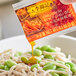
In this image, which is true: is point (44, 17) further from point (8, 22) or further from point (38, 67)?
point (8, 22)

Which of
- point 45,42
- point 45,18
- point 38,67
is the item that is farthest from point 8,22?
point 45,18

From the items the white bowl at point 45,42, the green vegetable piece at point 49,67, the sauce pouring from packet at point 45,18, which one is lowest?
the green vegetable piece at point 49,67

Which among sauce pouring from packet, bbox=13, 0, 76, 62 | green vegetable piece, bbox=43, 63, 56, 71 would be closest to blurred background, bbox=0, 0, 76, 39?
green vegetable piece, bbox=43, 63, 56, 71

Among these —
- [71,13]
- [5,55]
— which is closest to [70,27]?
[71,13]

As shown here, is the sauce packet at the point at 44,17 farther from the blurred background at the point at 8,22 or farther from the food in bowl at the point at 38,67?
the blurred background at the point at 8,22

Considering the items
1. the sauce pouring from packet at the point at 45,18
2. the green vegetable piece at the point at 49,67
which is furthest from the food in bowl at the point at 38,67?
the sauce pouring from packet at the point at 45,18

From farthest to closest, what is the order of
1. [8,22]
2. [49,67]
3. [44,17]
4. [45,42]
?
[8,22] → [45,42] → [49,67] → [44,17]

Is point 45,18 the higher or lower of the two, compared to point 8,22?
lower

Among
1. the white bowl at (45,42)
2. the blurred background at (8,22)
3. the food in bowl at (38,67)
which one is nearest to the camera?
the food in bowl at (38,67)

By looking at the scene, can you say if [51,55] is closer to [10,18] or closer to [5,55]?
[5,55]
